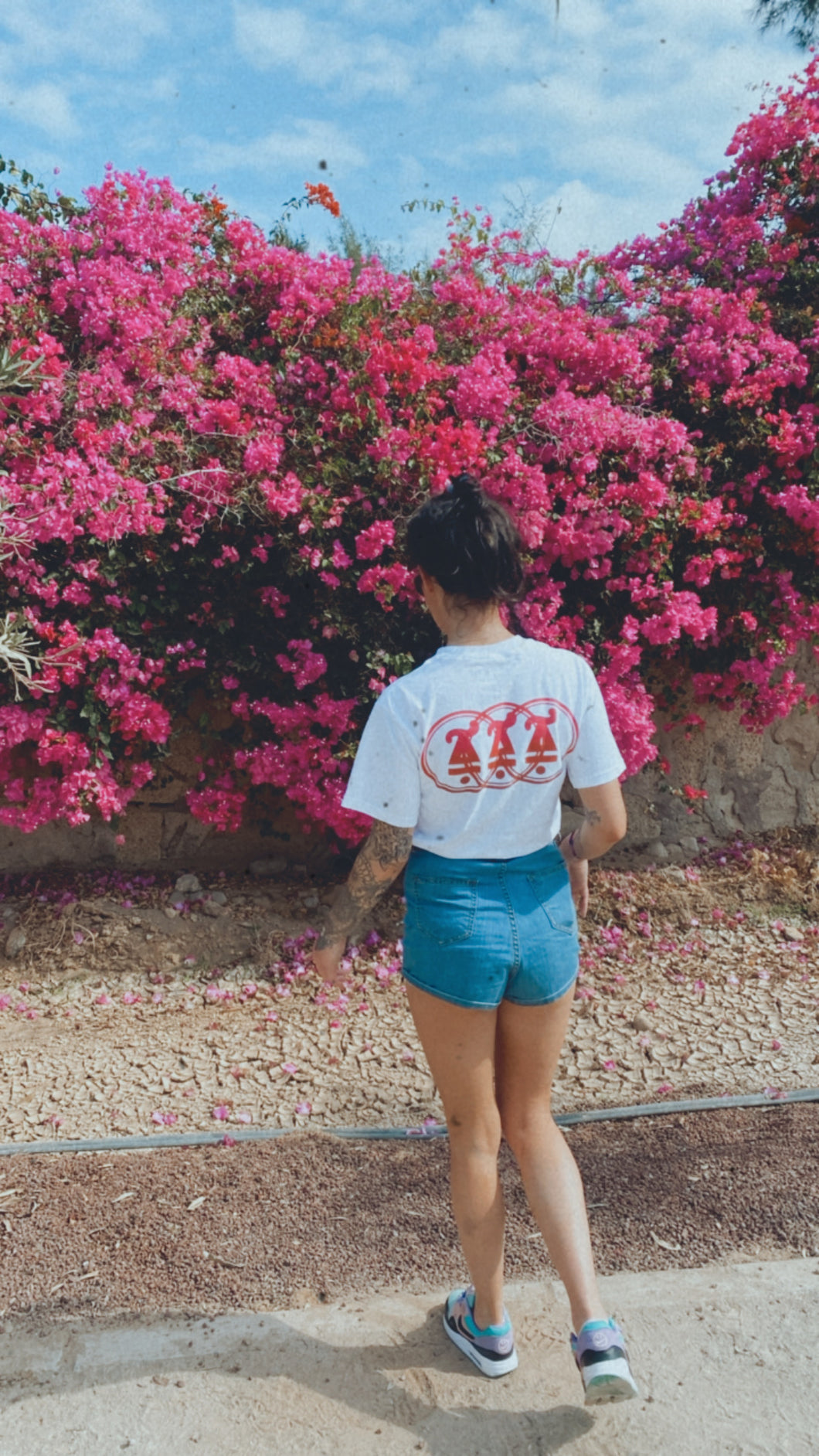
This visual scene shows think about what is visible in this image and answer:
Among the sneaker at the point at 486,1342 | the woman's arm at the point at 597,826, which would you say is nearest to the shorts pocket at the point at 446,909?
the woman's arm at the point at 597,826

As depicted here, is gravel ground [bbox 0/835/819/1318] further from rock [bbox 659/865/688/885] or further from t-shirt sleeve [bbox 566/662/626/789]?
t-shirt sleeve [bbox 566/662/626/789]

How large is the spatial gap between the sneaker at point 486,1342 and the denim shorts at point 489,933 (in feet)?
2.36

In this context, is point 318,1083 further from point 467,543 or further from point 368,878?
point 467,543

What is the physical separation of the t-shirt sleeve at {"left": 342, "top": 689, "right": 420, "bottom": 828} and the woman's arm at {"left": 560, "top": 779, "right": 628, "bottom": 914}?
1.03 ft

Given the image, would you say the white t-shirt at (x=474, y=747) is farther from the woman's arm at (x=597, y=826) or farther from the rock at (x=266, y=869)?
the rock at (x=266, y=869)

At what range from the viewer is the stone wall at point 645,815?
4422 mm

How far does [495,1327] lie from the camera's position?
6.39ft

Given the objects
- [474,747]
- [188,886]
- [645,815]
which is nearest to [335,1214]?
[474,747]

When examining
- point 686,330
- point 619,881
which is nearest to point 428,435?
point 686,330

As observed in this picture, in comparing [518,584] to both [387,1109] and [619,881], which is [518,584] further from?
[619,881]

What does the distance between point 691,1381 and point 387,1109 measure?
1334 mm

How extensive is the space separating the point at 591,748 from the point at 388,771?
15.4 inches

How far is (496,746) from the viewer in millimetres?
1748

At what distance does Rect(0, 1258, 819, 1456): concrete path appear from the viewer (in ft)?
5.96
